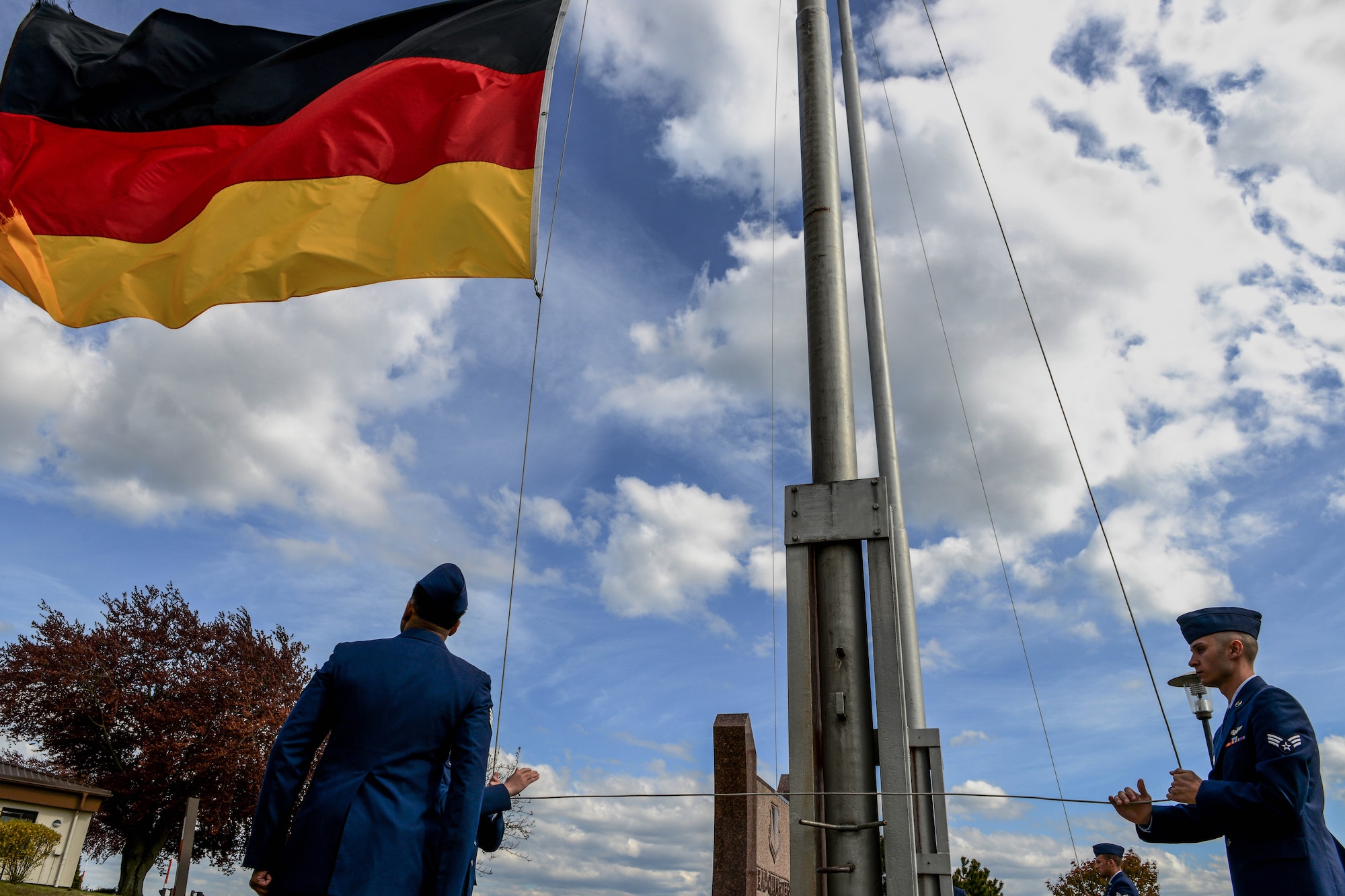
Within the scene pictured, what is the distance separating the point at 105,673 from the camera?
25125 mm

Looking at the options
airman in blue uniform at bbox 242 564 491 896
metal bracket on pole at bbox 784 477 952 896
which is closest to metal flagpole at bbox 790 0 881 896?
metal bracket on pole at bbox 784 477 952 896

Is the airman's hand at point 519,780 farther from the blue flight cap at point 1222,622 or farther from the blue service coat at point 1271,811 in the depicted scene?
the blue flight cap at point 1222,622

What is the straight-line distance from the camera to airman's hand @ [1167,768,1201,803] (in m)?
2.73

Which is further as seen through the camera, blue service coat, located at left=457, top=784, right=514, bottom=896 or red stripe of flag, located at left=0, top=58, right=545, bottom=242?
red stripe of flag, located at left=0, top=58, right=545, bottom=242

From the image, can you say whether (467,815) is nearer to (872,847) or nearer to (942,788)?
(872,847)

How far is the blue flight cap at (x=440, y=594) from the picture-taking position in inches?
123

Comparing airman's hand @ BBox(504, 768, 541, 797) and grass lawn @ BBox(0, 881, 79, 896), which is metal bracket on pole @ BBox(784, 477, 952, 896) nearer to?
airman's hand @ BBox(504, 768, 541, 797)

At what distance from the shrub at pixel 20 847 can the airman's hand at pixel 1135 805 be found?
75.0ft

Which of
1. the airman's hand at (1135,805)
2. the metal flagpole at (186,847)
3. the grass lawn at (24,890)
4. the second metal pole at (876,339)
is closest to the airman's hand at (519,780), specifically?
the airman's hand at (1135,805)

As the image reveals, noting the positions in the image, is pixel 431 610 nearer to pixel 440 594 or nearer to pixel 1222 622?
pixel 440 594

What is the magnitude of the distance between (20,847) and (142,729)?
599cm

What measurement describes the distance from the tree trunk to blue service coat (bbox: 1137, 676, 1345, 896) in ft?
92.8

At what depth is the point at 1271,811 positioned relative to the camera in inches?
101

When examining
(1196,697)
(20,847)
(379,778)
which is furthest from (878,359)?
(20,847)
